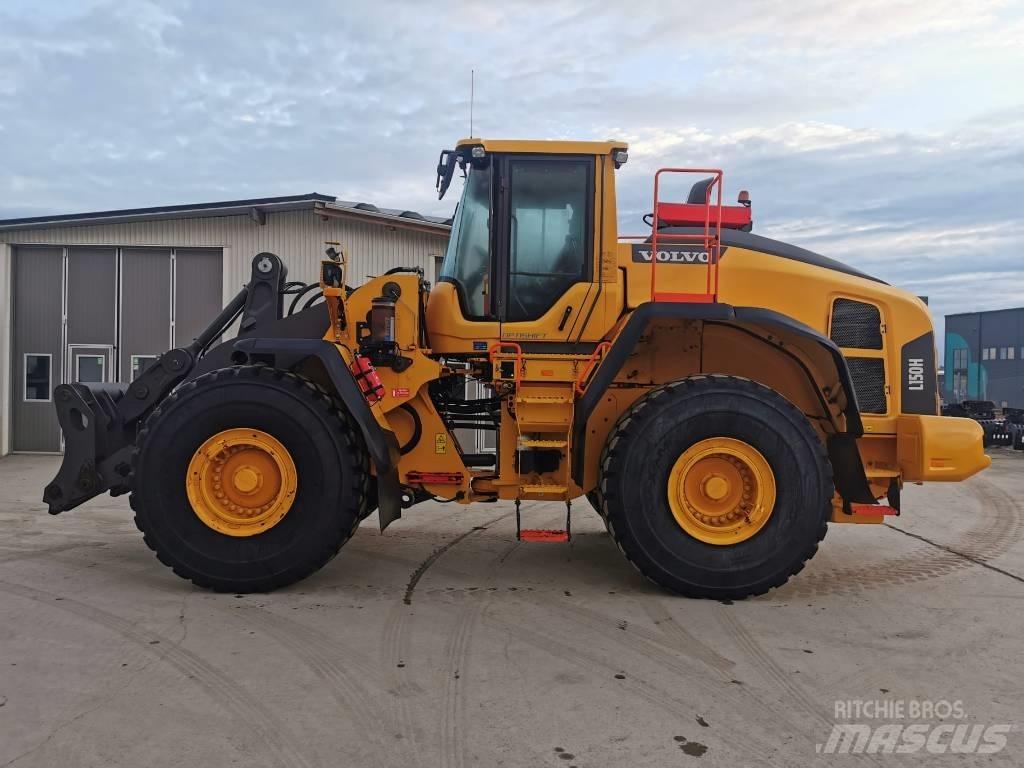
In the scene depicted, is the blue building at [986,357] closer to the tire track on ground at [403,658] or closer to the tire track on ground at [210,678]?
the tire track on ground at [403,658]

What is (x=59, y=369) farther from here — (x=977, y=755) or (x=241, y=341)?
(x=977, y=755)

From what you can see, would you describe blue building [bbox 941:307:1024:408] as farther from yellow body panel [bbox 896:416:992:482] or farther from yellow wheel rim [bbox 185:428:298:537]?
yellow wheel rim [bbox 185:428:298:537]

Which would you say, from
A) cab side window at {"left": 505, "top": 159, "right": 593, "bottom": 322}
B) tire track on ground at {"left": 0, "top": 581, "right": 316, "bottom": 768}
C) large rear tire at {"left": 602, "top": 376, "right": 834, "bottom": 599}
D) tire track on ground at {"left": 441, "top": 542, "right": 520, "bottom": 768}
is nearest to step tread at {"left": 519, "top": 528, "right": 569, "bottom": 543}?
large rear tire at {"left": 602, "top": 376, "right": 834, "bottom": 599}

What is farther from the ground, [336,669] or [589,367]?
[589,367]

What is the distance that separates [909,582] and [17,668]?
574cm

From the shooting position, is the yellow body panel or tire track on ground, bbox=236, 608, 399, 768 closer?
tire track on ground, bbox=236, 608, 399, 768

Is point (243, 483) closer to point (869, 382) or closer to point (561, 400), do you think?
point (561, 400)

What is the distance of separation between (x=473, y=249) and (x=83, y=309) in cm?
1198

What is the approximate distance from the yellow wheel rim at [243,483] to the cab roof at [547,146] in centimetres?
251

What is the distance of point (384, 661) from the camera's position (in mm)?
3932

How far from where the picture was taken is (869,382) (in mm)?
5398

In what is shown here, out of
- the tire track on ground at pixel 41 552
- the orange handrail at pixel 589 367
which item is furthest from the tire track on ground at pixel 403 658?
the tire track on ground at pixel 41 552

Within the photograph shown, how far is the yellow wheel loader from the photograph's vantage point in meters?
4.91

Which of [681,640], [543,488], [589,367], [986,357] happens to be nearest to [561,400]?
[589,367]
